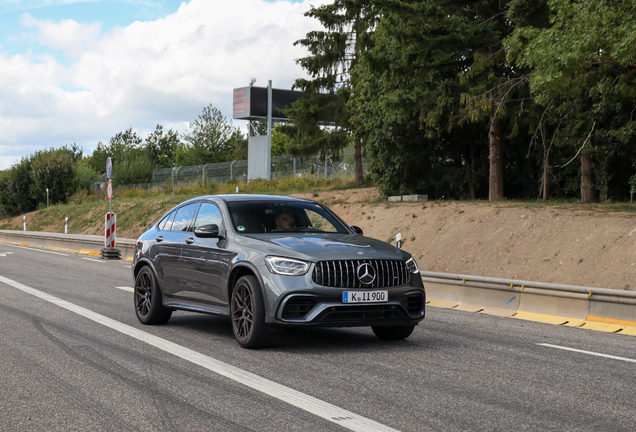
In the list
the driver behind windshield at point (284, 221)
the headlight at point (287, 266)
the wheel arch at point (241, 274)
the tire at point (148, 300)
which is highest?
the driver behind windshield at point (284, 221)

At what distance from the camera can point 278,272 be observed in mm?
7289

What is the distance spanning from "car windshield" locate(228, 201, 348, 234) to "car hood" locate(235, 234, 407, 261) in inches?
12.6

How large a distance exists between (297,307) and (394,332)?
160 centimetres

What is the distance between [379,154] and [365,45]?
10099mm

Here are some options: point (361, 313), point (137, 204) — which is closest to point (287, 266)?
point (361, 313)

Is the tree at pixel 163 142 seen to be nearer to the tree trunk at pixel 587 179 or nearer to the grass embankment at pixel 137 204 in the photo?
the grass embankment at pixel 137 204

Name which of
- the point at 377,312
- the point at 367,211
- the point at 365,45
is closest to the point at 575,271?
the point at 377,312

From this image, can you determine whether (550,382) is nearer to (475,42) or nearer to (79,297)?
(79,297)

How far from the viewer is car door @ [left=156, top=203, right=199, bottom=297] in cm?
897

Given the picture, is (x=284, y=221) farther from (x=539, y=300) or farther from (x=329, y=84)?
(x=329, y=84)

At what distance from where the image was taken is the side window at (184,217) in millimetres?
9305

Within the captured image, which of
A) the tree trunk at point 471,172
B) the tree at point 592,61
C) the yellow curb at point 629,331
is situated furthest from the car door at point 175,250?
the tree trunk at point 471,172

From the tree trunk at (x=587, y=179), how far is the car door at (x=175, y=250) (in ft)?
48.7

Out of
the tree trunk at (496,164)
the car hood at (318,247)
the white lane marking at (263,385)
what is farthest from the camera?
the tree trunk at (496,164)
